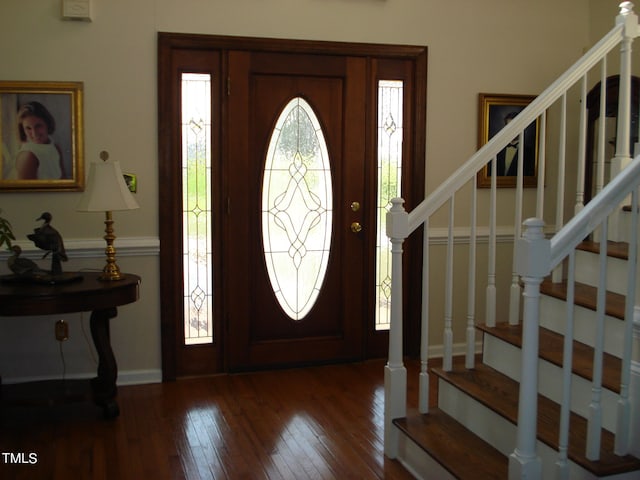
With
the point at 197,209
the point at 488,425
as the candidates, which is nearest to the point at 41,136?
the point at 197,209

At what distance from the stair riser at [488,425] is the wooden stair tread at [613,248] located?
89 centimetres

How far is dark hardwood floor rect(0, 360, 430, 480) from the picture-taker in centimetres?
298

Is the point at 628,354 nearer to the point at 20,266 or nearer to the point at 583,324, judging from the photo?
the point at 583,324

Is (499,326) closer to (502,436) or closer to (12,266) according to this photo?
(502,436)

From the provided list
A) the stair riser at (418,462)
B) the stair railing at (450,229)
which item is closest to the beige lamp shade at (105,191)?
the stair railing at (450,229)

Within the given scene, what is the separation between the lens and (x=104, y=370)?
11.6 ft

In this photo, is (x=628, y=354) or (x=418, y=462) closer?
(x=628, y=354)

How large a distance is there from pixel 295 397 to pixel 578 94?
2.83 m

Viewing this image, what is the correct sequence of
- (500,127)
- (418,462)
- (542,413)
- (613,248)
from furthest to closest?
(500,127), (613,248), (418,462), (542,413)

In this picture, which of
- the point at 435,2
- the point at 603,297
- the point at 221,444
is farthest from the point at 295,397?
the point at 435,2

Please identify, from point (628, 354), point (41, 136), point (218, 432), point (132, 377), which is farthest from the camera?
point (132, 377)

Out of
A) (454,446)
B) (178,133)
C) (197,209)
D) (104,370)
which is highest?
(178,133)

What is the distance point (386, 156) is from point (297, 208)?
69 centimetres

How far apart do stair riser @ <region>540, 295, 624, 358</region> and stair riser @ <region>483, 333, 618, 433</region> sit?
0.23 m
